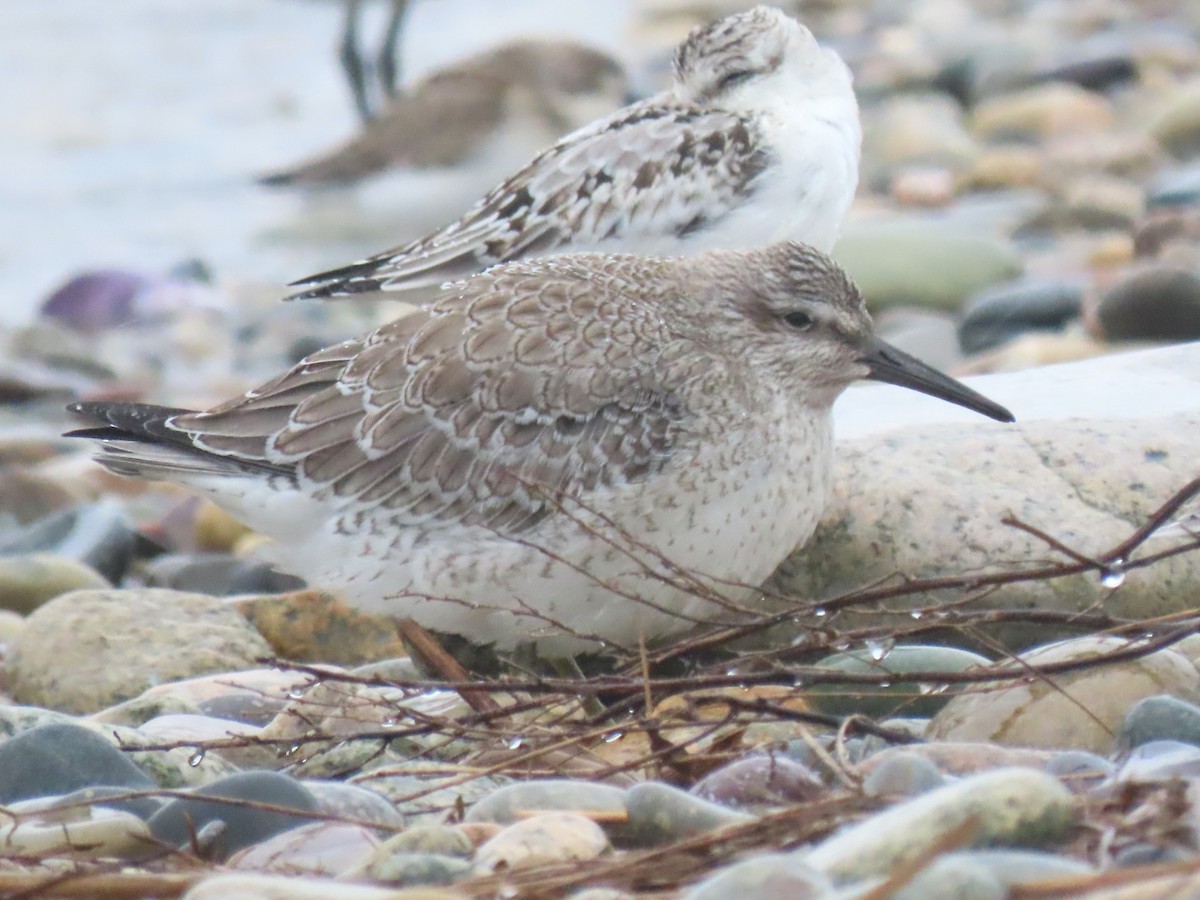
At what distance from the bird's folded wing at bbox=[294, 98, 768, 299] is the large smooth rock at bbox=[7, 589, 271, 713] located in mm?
1618

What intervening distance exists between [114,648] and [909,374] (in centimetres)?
221

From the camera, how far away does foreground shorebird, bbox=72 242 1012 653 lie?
4391 mm

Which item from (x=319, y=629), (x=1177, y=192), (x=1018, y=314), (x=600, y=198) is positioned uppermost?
(x=1177, y=192)

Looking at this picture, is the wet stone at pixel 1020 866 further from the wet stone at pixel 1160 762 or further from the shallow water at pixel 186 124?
the shallow water at pixel 186 124

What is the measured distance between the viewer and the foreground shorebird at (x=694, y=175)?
625 cm

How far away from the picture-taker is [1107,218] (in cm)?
1072

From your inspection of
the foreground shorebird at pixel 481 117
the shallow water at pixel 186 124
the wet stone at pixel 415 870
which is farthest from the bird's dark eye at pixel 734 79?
the shallow water at pixel 186 124

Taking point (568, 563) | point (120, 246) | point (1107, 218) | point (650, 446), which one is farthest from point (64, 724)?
point (120, 246)

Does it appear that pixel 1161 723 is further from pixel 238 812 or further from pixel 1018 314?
pixel 1018 314

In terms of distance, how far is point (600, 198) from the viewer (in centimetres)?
637

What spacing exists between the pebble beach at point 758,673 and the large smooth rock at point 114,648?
1cm

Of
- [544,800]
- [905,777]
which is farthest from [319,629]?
[905,777]

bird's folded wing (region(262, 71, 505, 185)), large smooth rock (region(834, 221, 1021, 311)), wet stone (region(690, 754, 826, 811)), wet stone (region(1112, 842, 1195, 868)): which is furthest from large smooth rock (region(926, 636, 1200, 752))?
bird's folded wing (region(262, 71, 505, 185))

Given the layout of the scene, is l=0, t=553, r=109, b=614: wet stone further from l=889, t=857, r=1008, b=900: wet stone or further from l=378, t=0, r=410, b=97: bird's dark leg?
l=378, t=0, r=410, b=97: bird's dark leg
